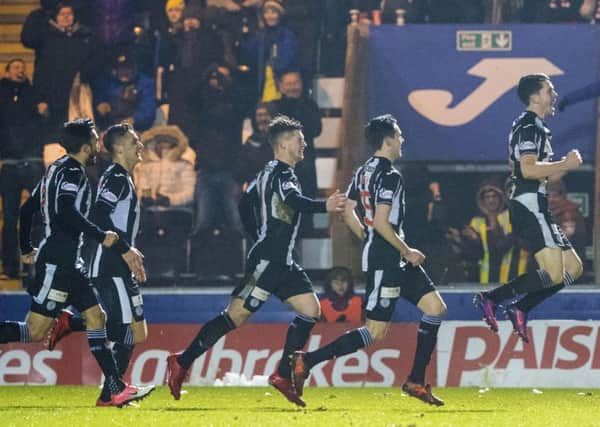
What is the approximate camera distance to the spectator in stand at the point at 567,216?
16.0 m

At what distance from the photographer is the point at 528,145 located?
38.6 feet

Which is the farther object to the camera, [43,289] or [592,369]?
[592,369]

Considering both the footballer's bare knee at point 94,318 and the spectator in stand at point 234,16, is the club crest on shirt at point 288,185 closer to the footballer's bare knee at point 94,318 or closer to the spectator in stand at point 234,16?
the footballer's bare knee at point 94,318

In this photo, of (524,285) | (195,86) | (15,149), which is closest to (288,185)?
(524,285)

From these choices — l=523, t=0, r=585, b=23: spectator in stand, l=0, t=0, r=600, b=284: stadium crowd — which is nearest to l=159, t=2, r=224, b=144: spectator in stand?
l=0, t=0, r=600, b=284: stadium crowd

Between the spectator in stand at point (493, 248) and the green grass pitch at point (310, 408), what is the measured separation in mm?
2274

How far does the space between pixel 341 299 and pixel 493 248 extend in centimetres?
185

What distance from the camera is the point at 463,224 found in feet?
53.0

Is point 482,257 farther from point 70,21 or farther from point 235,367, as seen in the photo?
point 70,21

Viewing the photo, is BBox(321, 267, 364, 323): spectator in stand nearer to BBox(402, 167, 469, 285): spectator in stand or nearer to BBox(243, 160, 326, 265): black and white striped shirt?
BBox(402, 167, 469, 285): spectator in stand

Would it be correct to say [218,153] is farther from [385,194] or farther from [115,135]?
[385,194]

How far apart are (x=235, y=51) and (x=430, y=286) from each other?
→ 581 cm

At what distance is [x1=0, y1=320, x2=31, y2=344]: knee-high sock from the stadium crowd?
4.91 metres

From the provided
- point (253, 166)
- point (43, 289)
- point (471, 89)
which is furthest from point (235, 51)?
point (43, 289)
